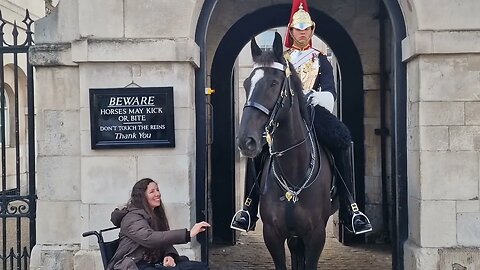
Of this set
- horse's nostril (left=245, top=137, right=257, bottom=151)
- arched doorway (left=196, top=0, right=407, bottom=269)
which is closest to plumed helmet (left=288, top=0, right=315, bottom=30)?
horse's nostril (left=245, top=137, right=257, bottom=151)

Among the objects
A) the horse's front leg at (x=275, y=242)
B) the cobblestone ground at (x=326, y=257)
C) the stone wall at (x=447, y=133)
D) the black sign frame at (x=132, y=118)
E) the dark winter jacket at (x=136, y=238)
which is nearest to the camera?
the dark winter jacket at (x=136, y=238)

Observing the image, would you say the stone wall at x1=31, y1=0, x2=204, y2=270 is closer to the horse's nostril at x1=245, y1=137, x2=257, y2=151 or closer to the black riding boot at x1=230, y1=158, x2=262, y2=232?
the black riding boot at x1=230, y1=158, x2=262, y2=232

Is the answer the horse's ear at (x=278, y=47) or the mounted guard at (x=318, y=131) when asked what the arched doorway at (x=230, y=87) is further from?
the horse's ear at (x=278, y=47)

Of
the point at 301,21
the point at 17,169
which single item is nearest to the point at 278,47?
the point at 301,21

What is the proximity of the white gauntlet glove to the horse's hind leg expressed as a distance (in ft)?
3.87

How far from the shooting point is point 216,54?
1016cm

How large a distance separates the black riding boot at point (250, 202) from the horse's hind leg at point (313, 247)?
27.4 inches

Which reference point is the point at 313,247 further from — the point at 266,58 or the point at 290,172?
the point at 266,58

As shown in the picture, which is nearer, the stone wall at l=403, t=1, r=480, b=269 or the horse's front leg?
the horse's front leg

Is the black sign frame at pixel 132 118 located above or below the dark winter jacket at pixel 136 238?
above

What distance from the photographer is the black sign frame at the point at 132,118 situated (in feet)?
20.7

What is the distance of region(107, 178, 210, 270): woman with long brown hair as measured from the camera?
4.51 metres

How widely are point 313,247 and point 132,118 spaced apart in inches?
94.1

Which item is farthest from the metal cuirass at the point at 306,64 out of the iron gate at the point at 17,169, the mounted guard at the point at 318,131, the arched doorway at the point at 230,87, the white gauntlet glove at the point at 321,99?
the arched doorway at the point at 230,87
